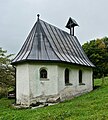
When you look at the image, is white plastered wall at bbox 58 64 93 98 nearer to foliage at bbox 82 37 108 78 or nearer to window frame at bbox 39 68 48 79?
window frame at bbox 39 68 48 79

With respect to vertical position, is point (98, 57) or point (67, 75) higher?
point (98, 57)

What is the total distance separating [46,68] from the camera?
1978 centimetres

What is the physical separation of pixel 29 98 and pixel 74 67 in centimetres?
532

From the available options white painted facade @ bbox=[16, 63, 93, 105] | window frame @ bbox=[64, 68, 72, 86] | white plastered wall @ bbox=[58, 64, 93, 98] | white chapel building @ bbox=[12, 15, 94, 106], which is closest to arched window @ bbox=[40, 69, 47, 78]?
white chapel building @ bbox=[12, 15, 94, 106]

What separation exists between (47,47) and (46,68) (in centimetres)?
176

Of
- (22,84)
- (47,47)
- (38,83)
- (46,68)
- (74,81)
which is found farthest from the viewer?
(74,81)

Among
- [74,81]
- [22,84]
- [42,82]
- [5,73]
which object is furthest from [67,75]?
[5,73]

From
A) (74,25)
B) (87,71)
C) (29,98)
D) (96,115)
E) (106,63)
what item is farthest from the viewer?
(106,63)

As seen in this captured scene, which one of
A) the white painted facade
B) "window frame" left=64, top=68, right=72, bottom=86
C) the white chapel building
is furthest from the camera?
"window frame" left=64, top=68, right=72, bottom=86

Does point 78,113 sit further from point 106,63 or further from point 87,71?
point 106,63

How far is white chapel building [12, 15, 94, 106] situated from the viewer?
1919 cm

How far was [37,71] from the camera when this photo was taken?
63.6 ft

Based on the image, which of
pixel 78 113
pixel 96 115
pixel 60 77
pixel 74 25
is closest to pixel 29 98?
pixel 60 77

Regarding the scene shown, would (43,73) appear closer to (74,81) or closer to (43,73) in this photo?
(43,73)
